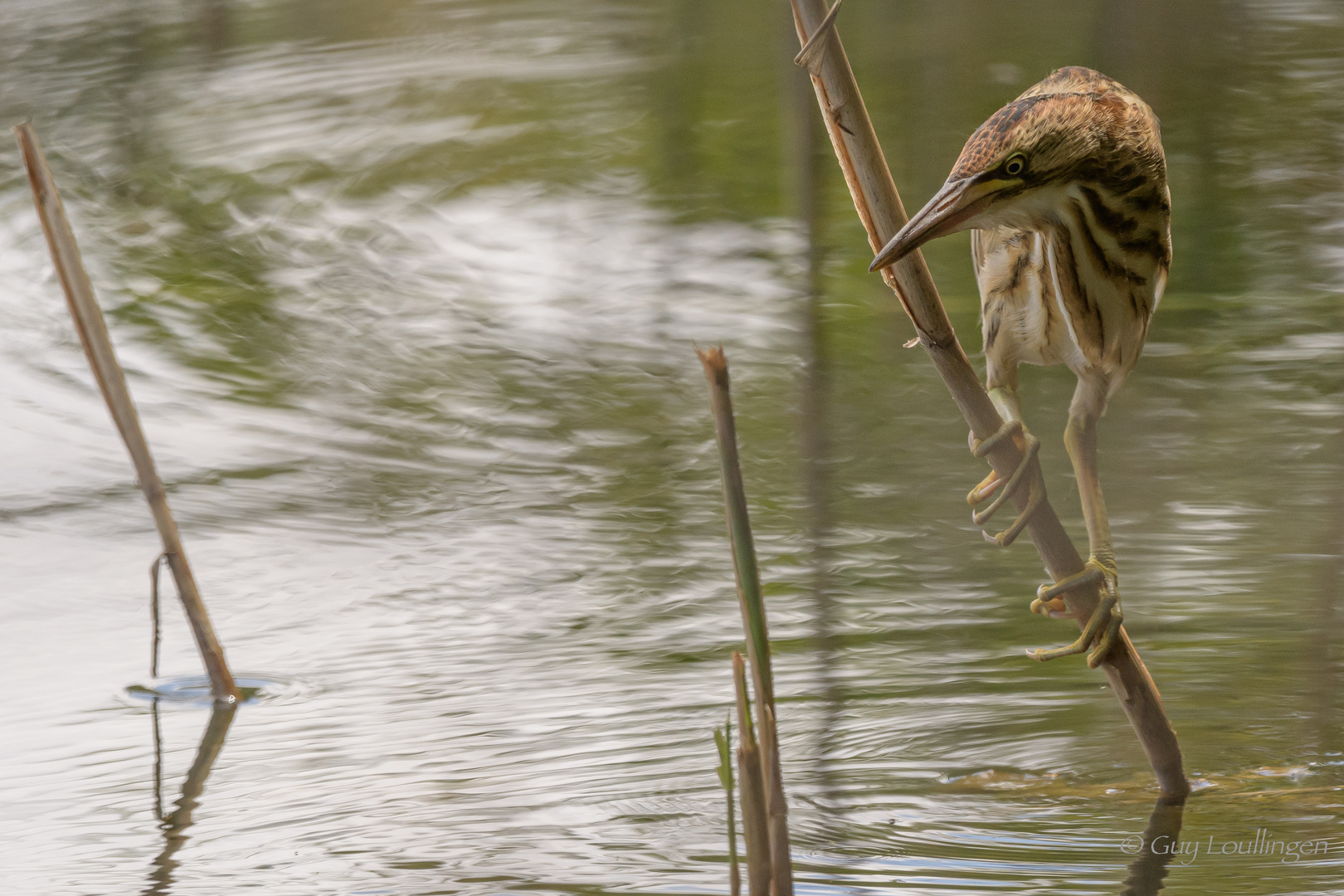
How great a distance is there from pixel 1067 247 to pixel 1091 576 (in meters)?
0.27

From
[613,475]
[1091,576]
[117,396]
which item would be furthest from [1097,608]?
[613,475]

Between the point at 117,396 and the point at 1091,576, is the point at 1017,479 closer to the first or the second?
the point at 1091,576

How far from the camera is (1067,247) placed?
135 centimetres

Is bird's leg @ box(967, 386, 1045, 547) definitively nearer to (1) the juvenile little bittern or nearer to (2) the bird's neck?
(1) the juvenile little bittern

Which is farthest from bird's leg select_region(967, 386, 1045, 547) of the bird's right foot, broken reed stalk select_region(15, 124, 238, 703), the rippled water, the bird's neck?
broken reed stalk select_region(15, 124, 238, 703)

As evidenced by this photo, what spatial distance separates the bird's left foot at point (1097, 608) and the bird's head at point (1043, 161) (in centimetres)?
29

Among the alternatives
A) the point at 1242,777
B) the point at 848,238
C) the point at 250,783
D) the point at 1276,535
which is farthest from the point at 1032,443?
the point at 848,238

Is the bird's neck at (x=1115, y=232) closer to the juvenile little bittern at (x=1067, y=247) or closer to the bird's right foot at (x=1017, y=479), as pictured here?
the juvenile little bittern at (x=1067, y=247)

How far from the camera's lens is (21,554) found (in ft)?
7.97

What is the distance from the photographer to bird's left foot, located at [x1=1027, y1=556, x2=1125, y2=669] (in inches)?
55.1

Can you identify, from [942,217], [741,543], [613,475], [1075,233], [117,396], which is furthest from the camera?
[613,475]

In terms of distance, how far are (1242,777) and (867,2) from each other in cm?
393

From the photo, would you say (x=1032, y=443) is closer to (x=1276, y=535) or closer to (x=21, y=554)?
(x=1276, y=535)

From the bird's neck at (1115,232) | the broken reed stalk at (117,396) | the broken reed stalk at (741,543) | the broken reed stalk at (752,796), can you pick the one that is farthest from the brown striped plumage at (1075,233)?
the broken reed stalk at (117,396)
